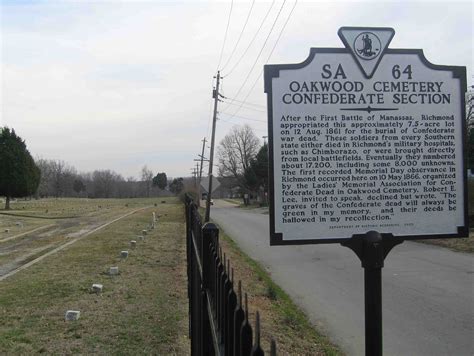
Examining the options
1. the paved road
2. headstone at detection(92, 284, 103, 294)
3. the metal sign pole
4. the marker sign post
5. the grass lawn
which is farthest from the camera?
headstone at detection(92, 284, 103, 294)

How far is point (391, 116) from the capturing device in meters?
2.75

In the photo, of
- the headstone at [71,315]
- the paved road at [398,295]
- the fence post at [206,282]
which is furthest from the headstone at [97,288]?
the fence post at [206,282]

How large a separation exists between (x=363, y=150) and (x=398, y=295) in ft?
21.9

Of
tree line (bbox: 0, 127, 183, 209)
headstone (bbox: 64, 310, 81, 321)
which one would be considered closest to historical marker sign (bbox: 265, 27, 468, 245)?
headstone (bbox: 64, 310, 81, 321)

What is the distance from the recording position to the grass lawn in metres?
5.55

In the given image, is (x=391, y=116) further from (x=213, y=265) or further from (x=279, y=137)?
(x=213, y=265)

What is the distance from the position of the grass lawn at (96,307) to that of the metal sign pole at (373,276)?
331 cm

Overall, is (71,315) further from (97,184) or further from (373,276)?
(97,184)

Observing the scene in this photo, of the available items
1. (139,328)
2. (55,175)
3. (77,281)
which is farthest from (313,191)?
(55,175)

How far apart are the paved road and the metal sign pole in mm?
3590

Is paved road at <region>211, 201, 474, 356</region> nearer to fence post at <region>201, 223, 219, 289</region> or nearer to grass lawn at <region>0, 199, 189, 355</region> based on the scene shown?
grass lawn at <region>0, 199, 189, 355</region>

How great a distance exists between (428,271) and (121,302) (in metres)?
7.21

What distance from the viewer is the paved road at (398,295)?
617cm

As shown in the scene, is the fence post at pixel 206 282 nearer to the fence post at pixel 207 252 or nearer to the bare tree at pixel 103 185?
the fence post at pixel 207 252
